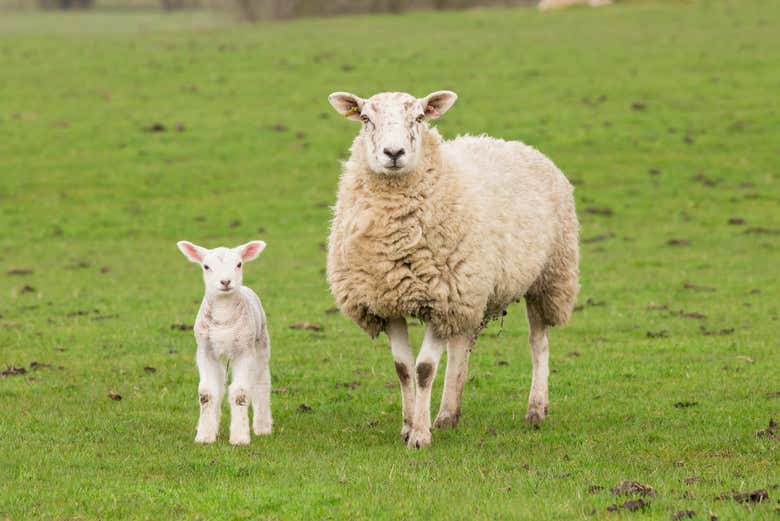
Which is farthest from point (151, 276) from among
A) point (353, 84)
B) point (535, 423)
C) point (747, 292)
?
point (353, 84)

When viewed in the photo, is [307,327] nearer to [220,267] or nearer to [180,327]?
[180,327]

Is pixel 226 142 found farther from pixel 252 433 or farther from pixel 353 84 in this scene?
pixel 252 433

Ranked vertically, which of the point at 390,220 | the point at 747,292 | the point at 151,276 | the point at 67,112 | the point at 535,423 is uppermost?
the point at 390,220

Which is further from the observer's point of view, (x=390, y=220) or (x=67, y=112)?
(x=67, y=112)

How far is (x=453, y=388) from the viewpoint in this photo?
9.54 metres

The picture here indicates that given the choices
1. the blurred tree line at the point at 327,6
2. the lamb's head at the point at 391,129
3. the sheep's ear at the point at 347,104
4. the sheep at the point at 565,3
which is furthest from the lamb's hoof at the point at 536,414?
the blurred tree line at the point at 327,6

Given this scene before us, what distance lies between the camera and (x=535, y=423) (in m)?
9.52

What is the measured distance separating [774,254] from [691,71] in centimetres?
1363

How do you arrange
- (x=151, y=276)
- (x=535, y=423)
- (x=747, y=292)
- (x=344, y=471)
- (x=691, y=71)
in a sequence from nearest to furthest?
(x=344, y=471), (x=535, y=423), (x=747, y=292), (x=151, y=276), (x=691, y=71)

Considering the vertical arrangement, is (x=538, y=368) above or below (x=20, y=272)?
above

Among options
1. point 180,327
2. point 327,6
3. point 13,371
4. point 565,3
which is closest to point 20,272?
point 180,327

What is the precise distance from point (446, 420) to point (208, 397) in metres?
1.98

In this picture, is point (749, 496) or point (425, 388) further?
point (425, 388)

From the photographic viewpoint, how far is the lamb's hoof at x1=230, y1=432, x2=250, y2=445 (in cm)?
846
